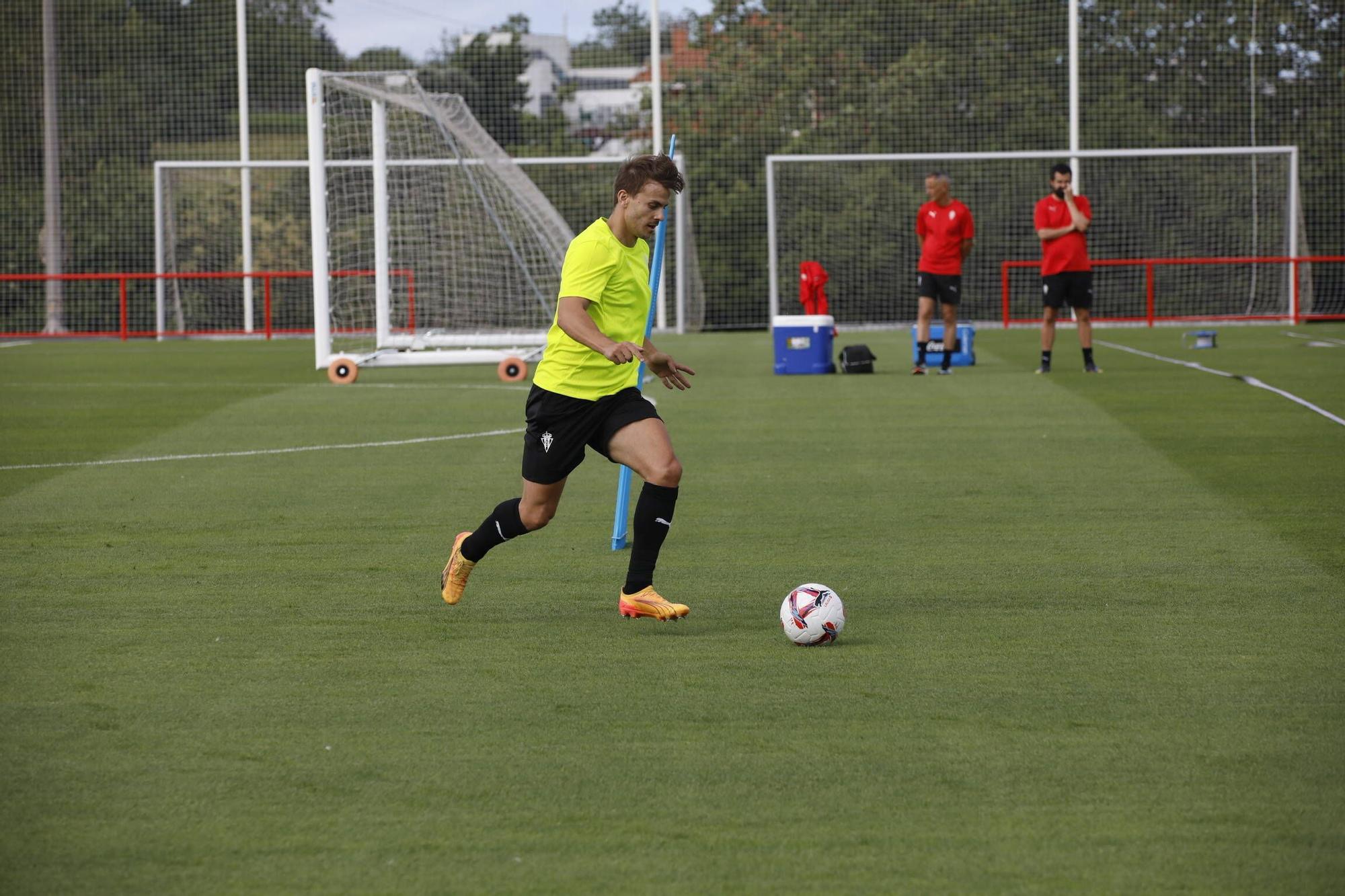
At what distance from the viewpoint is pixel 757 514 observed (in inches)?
338

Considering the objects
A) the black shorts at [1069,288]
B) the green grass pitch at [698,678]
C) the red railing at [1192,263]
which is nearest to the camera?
the green grass pitch at [698,678]

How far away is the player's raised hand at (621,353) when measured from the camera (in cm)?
565

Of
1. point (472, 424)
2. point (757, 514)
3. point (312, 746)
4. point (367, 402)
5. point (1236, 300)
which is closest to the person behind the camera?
point (312, 746)

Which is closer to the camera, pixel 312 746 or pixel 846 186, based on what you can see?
pixel 312 746

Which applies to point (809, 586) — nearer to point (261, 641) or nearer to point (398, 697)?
point (398, 697)

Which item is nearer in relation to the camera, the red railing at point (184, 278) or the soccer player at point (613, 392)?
the soccer player at point (613, 392)

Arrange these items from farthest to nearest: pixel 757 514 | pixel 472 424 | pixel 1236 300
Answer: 1. pixel 1236 300
2. pixel 472 424
3. pixel 757 514

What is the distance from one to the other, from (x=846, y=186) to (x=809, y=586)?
82.4ft

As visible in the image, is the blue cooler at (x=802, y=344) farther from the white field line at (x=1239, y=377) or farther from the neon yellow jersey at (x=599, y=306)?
the neon yellow jersey at (x=599, y=306)

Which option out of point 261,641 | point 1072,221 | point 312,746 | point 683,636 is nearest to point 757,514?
point 683,636

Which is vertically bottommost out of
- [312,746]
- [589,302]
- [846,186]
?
[312,746]

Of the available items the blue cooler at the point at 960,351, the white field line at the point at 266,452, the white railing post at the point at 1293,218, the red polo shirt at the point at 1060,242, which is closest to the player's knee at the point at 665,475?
the white field line at the point at 266,452

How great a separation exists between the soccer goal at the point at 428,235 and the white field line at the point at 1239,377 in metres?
7.08

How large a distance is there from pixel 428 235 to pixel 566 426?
16660mm
